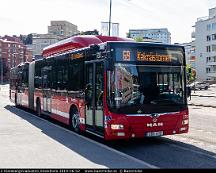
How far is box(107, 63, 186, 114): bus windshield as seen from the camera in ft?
33.5

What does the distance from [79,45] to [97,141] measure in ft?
13.5

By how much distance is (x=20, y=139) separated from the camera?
1200cm

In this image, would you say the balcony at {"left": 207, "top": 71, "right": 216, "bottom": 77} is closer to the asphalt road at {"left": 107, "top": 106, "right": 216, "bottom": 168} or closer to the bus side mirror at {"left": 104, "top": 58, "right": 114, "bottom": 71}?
the asphalt road at {"left": 107, "top": 106, "right": 216, "bottom": 168}

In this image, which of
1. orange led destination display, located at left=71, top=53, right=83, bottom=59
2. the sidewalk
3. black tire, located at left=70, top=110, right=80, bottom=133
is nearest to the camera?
orange led destination display, located at left=71, top=53, right=83, bottom=59

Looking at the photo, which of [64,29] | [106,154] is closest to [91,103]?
[106,154]

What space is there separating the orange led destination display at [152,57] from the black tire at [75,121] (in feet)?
11.2

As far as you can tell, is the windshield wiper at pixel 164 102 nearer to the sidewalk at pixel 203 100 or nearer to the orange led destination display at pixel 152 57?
the orange led destination display at pixel 152 57

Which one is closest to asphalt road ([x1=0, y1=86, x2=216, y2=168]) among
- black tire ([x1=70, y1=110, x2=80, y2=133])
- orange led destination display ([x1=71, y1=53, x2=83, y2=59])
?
black tire ([x1=70, y1=110, x2=80, y2=133])

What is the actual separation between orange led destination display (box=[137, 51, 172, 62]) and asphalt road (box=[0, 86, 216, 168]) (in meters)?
2.35

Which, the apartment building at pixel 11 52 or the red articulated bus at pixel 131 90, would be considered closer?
the red articulated bus at pixel 131 90

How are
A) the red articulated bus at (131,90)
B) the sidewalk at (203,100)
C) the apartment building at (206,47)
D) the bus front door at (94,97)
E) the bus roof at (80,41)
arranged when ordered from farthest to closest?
the apartment building at (206,47) < the sidewalk at (203,100) < the bus roof at (80,41) < the bus front door at (94,97) < the red articulated bus at (131,90)

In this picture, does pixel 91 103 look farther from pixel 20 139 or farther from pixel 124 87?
pixel 20 139

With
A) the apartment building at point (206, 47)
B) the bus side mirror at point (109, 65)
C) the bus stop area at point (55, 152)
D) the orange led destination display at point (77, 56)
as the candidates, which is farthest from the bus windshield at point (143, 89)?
the apartment building at point (206, 47)

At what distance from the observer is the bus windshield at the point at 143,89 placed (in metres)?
10.2
